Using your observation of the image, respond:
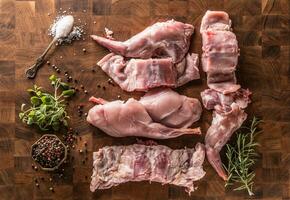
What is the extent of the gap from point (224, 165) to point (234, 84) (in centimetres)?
71

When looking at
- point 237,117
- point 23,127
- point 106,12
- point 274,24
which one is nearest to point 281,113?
point 237,117

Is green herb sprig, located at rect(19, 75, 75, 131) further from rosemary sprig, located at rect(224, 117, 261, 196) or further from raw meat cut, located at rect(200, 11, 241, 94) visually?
rosemary sprig, located at rect(224, 117, 261, 196)

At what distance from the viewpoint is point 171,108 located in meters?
4.19

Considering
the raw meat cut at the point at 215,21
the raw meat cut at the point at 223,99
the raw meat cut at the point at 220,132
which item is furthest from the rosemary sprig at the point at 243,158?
the raw meat cut at the point at 215,21

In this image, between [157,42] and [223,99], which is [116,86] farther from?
[223,99]

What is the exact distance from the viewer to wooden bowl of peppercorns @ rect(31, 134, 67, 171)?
409 cm

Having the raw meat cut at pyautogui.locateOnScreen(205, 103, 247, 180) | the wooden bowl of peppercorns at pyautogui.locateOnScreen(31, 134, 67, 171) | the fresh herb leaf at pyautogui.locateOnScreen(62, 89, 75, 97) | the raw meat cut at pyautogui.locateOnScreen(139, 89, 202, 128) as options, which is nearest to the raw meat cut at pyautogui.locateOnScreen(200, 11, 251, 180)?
the raw meat cut at pyautogui.locateOnScreen(205, 103, 247, 180)

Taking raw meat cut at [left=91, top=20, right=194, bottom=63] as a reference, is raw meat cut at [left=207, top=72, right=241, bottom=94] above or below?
below

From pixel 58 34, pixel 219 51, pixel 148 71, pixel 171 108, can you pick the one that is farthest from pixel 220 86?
pixel 58 34

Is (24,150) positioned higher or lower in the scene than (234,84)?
lower

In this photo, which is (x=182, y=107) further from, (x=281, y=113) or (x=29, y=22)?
(x=29, y=22)

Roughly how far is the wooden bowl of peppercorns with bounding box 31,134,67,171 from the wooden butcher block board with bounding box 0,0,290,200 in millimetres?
122

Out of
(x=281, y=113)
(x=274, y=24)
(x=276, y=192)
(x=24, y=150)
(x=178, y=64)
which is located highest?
(x=274, y=24)

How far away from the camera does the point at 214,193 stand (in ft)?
14.1
